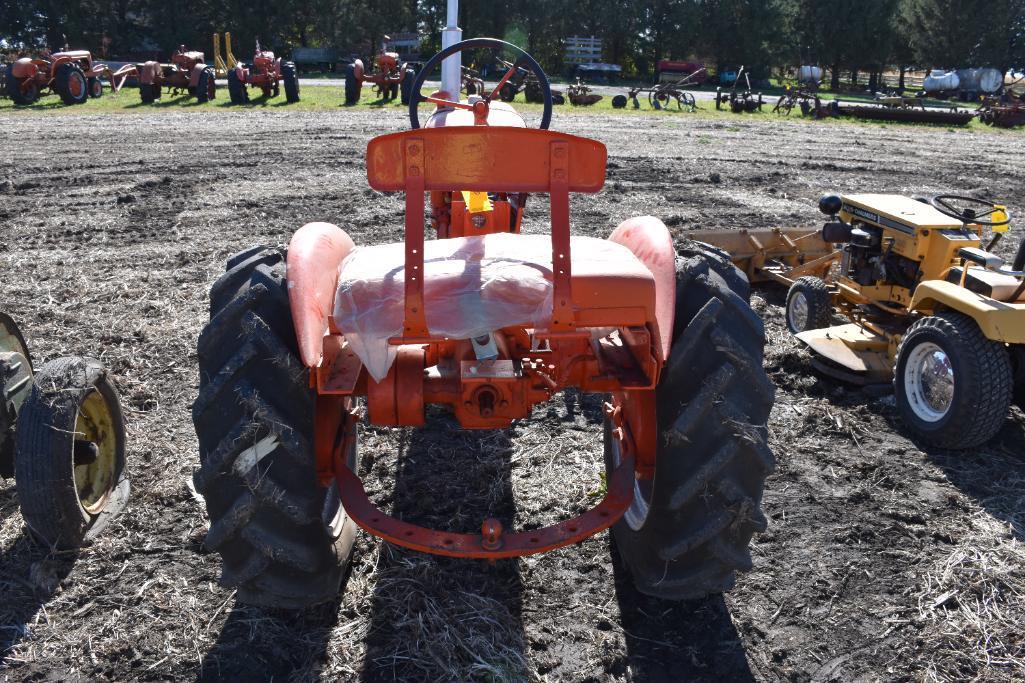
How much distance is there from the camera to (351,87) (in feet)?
67.5

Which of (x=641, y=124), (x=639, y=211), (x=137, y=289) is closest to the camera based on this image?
(x=137, y=289)

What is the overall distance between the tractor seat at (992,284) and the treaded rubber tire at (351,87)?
18388mm

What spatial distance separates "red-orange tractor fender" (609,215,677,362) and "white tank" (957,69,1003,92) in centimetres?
4222

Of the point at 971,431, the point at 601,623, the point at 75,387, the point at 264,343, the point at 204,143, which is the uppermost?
the point at 204,143

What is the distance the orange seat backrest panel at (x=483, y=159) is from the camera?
193 centimetres

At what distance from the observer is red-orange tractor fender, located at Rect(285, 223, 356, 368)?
215cm

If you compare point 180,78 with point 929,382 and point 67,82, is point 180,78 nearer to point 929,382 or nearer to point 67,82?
point 67,82

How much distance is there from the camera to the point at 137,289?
5.80 meters

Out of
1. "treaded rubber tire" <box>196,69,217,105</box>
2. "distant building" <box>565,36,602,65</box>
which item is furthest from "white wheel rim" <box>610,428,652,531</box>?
"distant building" <box>565,36,602,65</box>

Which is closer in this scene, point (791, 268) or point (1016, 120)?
point (791, 268)

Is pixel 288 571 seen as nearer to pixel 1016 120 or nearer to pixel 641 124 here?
pixel 641 124

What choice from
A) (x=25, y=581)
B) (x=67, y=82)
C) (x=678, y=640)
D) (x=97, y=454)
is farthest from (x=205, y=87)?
(x=678, y=640)

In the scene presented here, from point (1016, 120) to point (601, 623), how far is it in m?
24.1

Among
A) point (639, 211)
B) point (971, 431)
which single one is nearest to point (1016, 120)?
point (639, 211)
